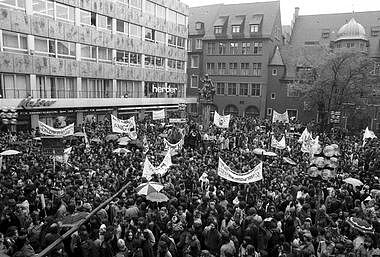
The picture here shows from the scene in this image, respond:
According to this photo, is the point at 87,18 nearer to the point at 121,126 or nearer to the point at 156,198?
the point at 121,126

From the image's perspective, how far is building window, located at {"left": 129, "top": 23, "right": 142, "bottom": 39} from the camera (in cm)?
3916

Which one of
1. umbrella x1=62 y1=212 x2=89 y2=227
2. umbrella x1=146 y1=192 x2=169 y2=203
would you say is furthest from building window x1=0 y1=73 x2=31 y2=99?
umbrella x1=62 y1=212 x2=89 y2=227

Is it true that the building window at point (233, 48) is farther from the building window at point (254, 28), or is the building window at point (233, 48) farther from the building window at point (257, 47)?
the building window at point (254, 28)

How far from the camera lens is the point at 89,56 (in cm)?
3434

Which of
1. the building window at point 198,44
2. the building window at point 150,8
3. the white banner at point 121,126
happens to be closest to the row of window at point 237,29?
the building window at point 198,44

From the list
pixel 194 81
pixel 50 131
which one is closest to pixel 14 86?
pixel 50 131

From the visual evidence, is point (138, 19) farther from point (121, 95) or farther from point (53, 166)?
point (53, 166)

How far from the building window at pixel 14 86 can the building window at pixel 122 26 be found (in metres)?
12.3

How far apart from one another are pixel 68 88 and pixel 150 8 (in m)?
15.3

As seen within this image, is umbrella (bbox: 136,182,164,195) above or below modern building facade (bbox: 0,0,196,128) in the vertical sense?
below

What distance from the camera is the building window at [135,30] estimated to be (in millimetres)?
39156

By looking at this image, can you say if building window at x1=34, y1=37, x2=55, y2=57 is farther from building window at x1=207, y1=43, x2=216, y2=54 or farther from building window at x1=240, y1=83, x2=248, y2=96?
building window at x1=240, y1=83, x2=248, y2=96

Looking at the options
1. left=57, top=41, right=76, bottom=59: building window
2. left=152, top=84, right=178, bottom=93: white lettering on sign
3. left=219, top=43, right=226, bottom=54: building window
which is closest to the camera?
left=57, top=41, right=76, bottom=59: building window

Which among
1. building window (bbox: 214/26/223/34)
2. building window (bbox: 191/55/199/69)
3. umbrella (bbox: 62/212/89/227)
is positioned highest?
building window (bbox: 214/26/223/34)
